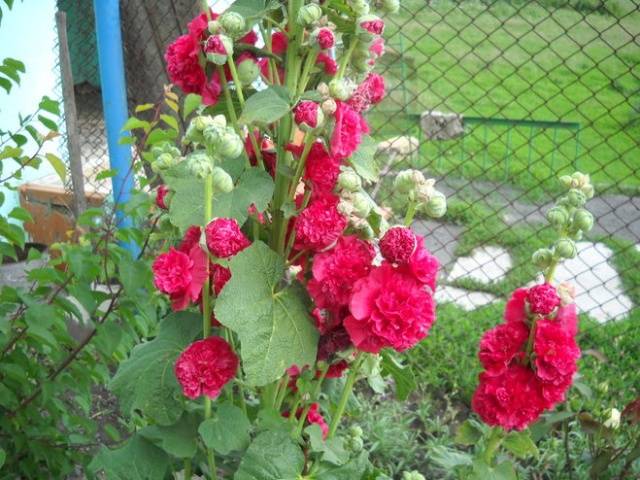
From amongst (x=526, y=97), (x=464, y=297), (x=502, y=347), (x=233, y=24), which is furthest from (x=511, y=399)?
(x=526, y=97)

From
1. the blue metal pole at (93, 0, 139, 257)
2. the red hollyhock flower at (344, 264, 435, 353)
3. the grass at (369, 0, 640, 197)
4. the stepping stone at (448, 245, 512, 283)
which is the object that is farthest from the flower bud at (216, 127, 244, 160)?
the grass at (369, 0, 640, 197)

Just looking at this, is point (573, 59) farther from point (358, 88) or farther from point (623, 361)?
point (358, 88)

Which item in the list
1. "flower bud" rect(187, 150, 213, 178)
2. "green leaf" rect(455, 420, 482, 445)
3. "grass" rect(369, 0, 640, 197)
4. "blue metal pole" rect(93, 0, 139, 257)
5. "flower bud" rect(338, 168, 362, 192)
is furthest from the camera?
"grass" rect(369, 0, 640, 197)

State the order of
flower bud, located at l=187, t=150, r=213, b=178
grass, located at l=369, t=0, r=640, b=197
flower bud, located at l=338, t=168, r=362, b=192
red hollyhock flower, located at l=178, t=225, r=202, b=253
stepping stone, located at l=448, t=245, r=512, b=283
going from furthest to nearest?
grass, located at l=369, t=0, r=640, b=197 → stepping stone, located at l=448, t=245, r=512, b=283 → red hollyhock flower, located at l=178, t=225, r=202, b=253 → flower bud, located at l=338, t=168, r=362, b=192 → flower bud, located at l=187, t=150, r=213, b=178

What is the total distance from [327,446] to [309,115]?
19.8 inches

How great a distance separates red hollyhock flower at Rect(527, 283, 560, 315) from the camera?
1.07m

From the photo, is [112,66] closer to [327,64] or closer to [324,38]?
[327,64]

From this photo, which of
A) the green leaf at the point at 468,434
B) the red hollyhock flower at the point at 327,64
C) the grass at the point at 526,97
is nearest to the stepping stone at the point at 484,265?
the grass at the point at 526,97

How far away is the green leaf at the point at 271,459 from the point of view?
1022 mm

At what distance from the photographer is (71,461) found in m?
1.75

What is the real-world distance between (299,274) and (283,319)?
0.11 metres

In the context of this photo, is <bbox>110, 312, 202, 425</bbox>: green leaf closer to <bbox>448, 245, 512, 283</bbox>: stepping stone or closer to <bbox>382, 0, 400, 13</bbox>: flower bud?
<bbox>382, 0, 400, 13</bbox>: flower bud

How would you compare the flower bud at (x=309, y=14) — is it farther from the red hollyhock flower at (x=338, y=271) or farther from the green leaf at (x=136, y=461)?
the green leaf at (x=136, y=461)

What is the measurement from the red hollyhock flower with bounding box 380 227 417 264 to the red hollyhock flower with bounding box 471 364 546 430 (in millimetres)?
309
